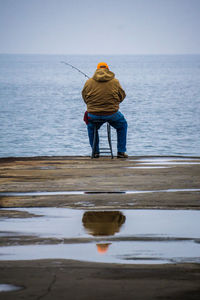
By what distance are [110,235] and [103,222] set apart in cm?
31

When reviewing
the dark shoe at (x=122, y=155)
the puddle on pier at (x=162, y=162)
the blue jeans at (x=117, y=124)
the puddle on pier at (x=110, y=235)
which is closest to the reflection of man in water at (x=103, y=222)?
the puddle on pier at (x=110, y=235)

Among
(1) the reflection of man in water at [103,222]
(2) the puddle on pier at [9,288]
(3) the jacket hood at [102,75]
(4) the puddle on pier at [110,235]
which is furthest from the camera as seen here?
(3) the jacket hood at [102,75]

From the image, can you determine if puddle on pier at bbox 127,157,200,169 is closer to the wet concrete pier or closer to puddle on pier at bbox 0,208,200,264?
the wet concrete pier

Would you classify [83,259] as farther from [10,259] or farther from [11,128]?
[11,128]

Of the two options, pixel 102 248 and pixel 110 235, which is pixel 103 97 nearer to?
pixel 110 235

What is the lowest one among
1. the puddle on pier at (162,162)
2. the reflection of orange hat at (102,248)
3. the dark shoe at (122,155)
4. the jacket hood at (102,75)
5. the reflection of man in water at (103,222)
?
the dark shoe at (122,155)

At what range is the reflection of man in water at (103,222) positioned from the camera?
12.3ft

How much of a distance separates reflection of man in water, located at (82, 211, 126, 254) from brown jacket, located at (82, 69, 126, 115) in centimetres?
414

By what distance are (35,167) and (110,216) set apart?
2.55 meters

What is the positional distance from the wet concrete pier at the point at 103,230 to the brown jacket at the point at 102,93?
1.95m

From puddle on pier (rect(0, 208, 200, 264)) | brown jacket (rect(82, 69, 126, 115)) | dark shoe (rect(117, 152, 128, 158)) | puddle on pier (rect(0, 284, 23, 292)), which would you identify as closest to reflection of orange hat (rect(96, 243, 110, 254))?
puddle on pier (rect(0, 208, 200, 264))

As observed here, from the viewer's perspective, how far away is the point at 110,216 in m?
4.11

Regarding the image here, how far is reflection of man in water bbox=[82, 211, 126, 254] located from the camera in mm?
3752

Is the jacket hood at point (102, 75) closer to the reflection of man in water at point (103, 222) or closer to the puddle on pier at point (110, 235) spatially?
the puddle on pier at point (110, 235)
